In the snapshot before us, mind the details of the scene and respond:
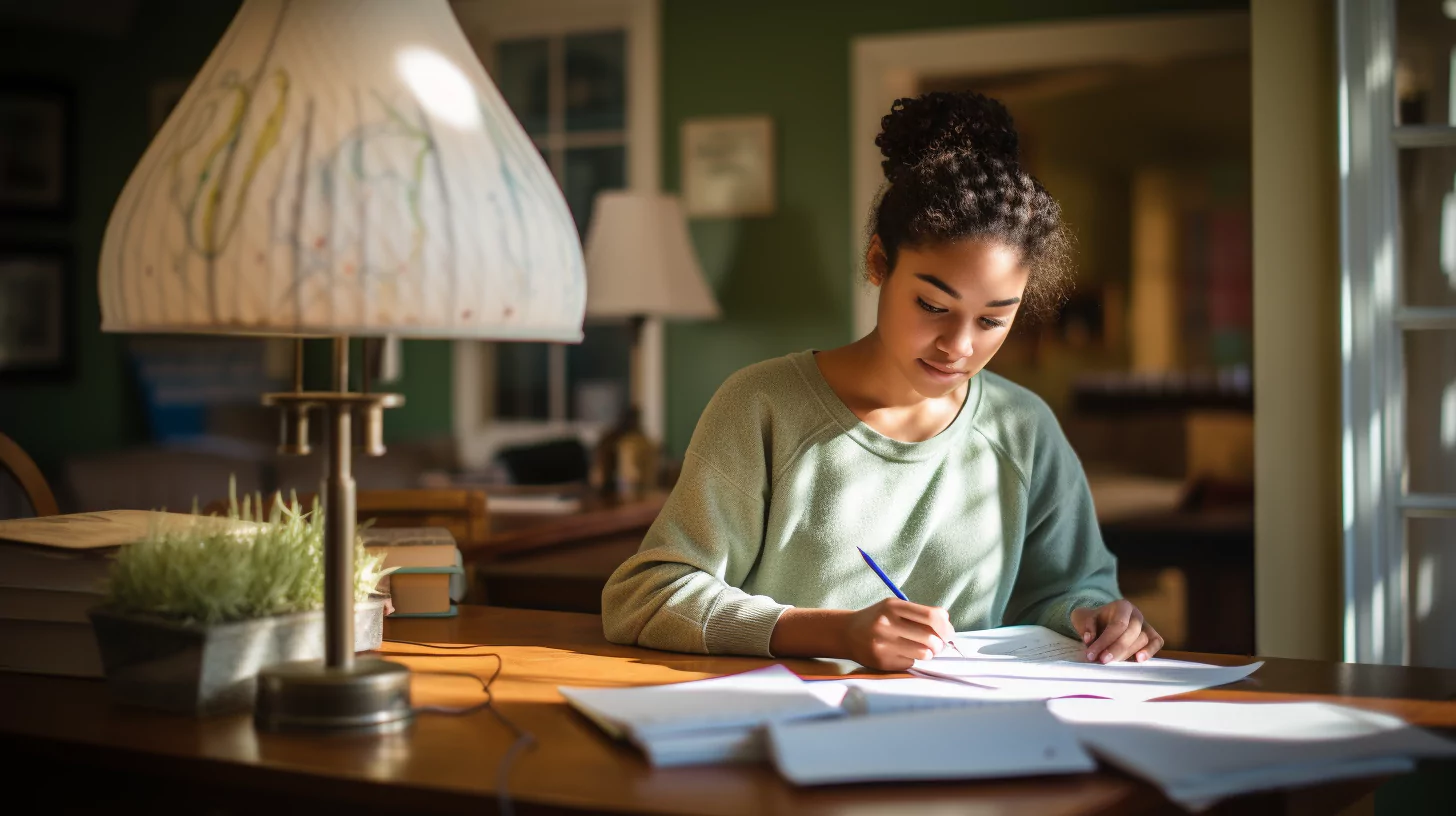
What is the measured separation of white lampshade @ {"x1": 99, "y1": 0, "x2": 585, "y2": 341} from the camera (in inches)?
40.0

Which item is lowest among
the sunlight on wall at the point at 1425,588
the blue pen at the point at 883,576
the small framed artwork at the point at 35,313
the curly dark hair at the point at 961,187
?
the sunlight on wall at the point at 1425,588

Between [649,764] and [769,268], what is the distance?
397cm

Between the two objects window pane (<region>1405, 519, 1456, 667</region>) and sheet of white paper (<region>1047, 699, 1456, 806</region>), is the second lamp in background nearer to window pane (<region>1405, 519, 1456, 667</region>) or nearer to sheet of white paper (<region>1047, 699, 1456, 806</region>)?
window pane (<region>1405, 519, 1456, 667</region>)

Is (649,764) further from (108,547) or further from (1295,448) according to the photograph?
(1295,448)

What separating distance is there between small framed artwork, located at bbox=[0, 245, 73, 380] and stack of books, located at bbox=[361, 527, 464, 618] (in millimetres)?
4421

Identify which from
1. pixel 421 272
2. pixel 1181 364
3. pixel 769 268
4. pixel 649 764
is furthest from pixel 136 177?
pixel 1181 364

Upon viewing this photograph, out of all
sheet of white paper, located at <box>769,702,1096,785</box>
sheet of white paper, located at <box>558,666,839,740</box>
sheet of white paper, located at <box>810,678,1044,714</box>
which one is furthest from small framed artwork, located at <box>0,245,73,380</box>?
sheet of white paper, located at <box>769,702,1096,785</box>

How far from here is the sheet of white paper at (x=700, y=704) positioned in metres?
1.08

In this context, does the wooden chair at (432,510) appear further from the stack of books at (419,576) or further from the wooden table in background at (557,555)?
the stack of books at (419,576)

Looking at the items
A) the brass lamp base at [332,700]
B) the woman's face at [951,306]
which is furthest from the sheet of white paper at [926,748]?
the woman's face at [951,306]

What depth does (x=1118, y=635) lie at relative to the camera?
1444 millimetres

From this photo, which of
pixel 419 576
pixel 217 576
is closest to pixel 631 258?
pixel 419 576

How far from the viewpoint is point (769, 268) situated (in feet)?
16.2

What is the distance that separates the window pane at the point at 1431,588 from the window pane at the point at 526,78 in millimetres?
3574
